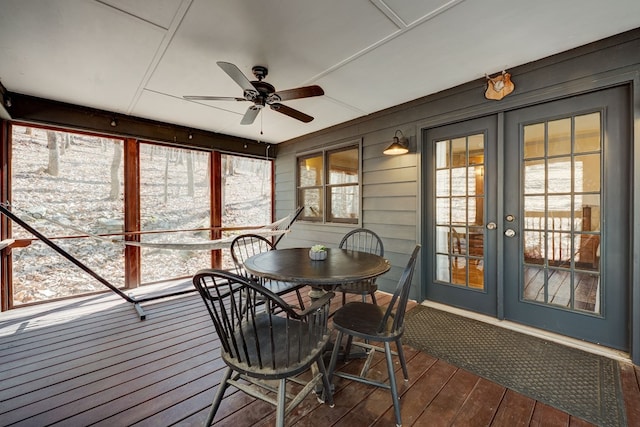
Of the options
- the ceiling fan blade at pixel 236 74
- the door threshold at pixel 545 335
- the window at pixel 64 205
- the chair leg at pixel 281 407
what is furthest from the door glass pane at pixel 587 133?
the window at pixel 64 205

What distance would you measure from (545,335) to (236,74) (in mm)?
3397

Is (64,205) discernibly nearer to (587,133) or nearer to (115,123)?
(115,123)

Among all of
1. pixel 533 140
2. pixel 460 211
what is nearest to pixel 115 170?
pixel 460 211

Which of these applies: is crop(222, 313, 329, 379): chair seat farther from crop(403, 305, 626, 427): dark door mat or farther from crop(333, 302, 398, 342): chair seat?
crop(403, 305, 626, 427): dark door mat

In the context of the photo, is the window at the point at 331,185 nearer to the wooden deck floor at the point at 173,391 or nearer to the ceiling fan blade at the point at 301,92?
the ceiling fan blade at the point at 301,92

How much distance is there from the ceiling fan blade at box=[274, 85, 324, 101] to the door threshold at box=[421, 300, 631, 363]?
264 cm

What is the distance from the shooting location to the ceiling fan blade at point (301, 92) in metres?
2.08

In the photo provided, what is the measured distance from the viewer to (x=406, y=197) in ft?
10.8

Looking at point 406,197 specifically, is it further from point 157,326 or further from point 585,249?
point 157,326

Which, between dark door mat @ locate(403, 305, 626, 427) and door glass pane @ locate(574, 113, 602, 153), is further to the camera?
door glass pane @ locate(574, 113, 602, 153)

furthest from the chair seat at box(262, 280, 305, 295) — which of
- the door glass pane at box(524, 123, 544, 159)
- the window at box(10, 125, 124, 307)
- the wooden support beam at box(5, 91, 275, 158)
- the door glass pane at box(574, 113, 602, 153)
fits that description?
Result: the wooden support beam at box(5, 91, 275, 158)

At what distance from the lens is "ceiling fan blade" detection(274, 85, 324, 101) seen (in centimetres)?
208

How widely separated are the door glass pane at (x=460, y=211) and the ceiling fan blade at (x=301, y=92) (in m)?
1.76

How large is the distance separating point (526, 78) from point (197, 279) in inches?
124
